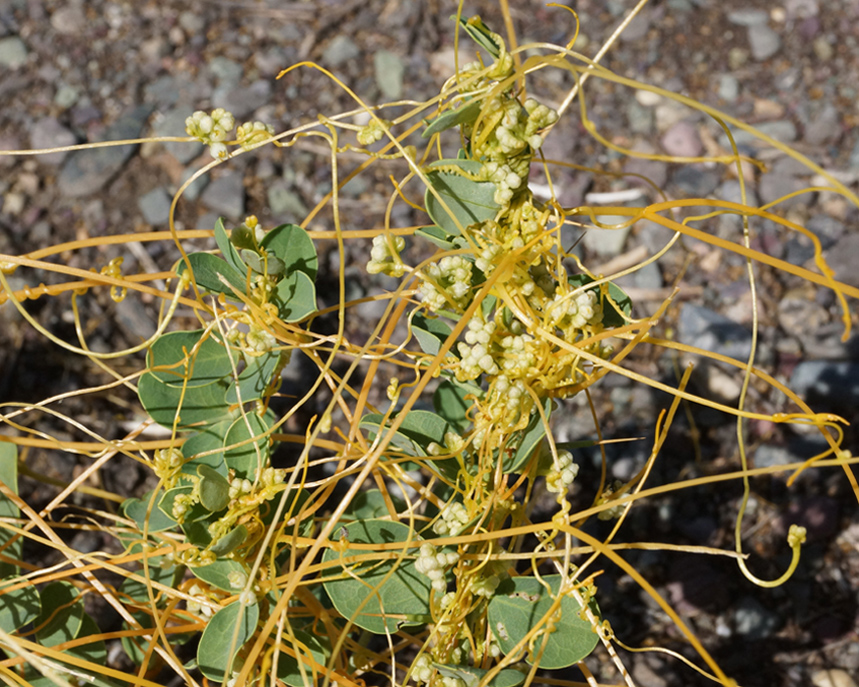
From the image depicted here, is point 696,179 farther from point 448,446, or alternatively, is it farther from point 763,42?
point 448,446

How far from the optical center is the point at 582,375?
996 millimetres

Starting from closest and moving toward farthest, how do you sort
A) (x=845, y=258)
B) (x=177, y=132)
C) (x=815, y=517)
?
(x=815, y=517) → (x=845, y=258) → (x=177, y=132)

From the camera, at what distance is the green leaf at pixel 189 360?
104 centimetres

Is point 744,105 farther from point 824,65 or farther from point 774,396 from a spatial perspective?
point 774,396

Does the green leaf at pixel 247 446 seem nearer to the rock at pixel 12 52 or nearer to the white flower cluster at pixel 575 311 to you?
the white flower cluster at pixel 575 311

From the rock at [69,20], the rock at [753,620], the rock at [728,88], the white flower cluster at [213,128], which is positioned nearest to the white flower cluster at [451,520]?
the white flower cluster at [213,128]

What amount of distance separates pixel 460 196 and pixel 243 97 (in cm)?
→ 159

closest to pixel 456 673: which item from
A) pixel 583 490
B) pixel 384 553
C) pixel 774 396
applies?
pixel 384 553

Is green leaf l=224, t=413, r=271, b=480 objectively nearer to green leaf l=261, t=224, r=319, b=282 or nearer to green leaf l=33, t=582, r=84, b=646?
green leaf l=261, t=224, r=319, b=282

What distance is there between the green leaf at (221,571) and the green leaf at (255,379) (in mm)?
196

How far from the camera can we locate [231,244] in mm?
933

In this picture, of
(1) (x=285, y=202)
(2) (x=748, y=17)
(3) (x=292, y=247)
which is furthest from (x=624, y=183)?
(3) (x=292, y=247)

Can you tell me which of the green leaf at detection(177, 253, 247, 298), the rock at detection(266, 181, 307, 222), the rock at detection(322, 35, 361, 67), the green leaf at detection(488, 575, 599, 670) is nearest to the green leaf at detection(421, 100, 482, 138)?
the green leaf at detection(177, 253, 247, 298)

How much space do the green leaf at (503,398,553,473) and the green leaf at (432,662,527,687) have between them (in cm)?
23
